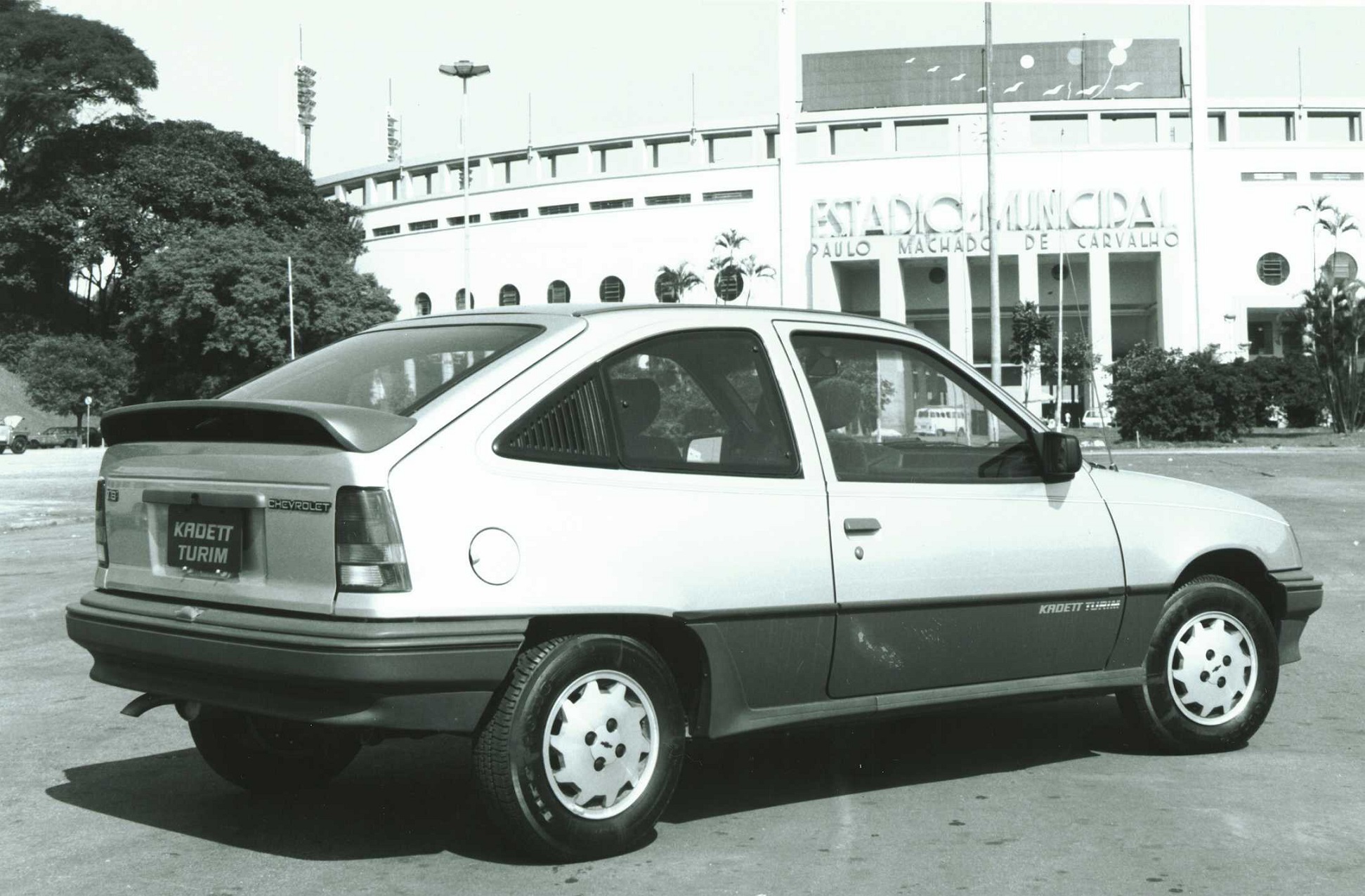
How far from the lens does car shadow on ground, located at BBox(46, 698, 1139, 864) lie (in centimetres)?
478

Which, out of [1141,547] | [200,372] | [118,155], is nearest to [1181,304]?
[200,372]

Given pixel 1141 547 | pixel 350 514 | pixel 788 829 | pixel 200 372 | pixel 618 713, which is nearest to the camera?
pixel 350 514

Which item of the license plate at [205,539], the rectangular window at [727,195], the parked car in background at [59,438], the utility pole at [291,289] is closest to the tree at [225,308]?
the utility pole at [291,289]

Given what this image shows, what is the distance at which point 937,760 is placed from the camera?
19.1 ft

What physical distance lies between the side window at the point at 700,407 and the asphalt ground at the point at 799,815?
1127 mm

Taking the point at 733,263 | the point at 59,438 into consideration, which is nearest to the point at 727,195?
the point at 733,263

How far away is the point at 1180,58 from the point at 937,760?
3181 inches

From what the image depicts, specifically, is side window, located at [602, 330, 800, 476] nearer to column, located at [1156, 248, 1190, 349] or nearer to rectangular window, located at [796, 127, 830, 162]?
column, located at [1156, 248, 1190, 349]

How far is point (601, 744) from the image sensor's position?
437 cm

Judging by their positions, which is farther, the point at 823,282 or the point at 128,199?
the point at 823,282

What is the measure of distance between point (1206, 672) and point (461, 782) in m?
2.73

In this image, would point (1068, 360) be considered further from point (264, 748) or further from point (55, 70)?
point (264, 748)

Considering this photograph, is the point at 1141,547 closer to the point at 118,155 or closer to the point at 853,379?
the point at 853,379

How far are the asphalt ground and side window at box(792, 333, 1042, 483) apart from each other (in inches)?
36.8
